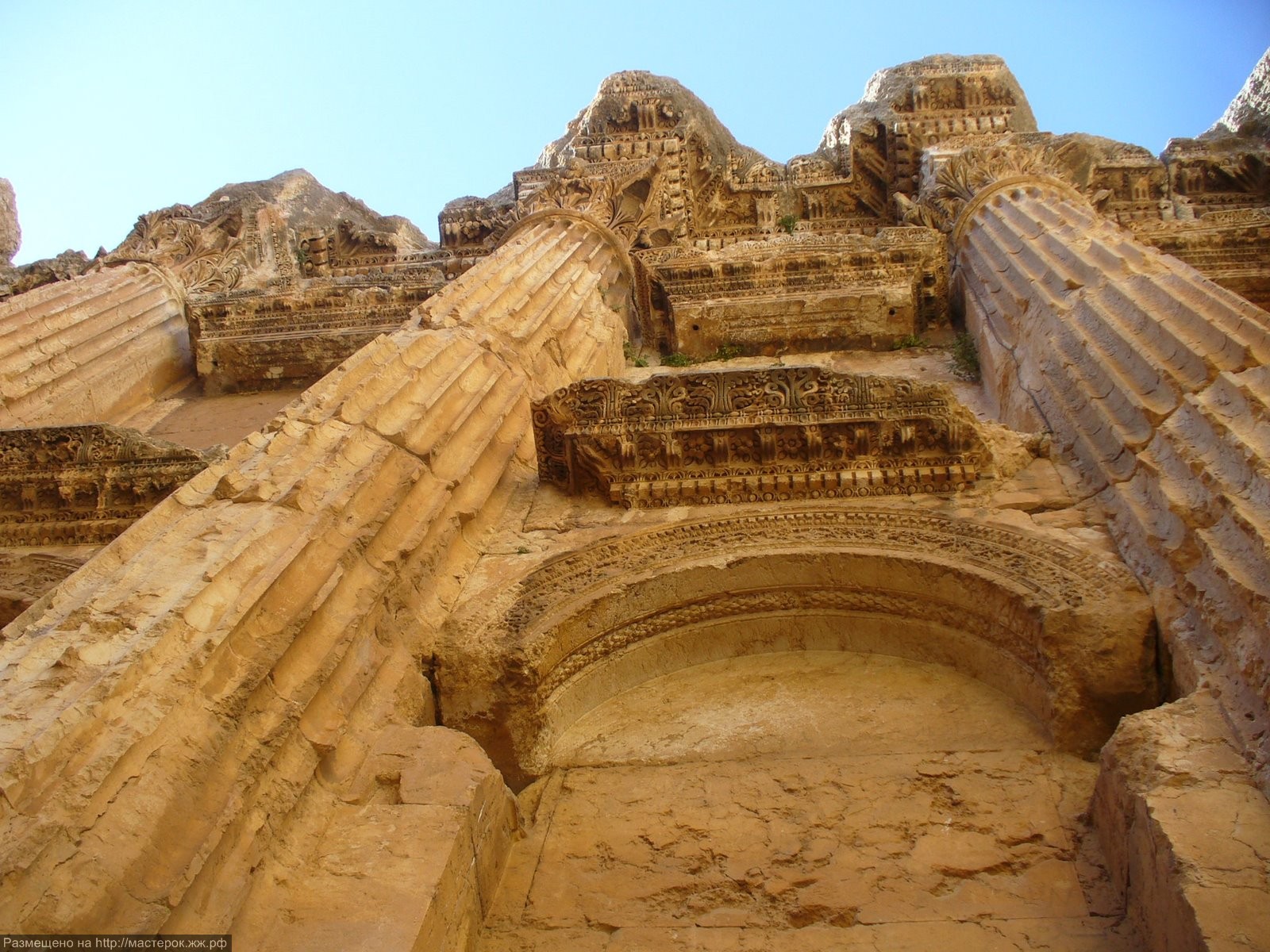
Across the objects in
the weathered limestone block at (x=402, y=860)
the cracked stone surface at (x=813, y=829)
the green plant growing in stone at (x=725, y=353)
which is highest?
the green plant growing in stone at (x=725, y=353)

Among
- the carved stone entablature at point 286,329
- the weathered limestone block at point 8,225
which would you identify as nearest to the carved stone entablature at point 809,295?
the carved stone entablature at point 286,329

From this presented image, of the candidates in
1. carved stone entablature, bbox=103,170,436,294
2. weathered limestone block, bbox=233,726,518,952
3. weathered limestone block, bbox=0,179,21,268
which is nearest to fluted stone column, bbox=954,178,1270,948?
weathered limestone block, bbox=233,726,518,952

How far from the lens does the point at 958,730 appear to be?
496cm

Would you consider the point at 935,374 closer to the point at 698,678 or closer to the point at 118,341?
the point at 698,678

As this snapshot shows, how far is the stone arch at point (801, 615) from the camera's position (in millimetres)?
4703

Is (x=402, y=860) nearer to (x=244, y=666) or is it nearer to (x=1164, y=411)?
(x=244, y=666)

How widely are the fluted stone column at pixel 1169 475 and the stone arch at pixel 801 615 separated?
1.12 feet

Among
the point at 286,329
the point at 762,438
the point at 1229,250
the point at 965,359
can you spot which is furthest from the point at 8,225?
the point at 1229,250

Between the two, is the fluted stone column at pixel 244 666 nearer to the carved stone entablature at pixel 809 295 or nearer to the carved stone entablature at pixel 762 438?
the carved stone entablature at pixel 762 438

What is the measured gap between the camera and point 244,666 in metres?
3.81

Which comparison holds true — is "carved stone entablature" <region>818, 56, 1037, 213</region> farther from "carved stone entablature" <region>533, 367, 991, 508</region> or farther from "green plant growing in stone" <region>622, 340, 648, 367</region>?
"carved stone entablature" <region>533, 367, 991, 508</region>

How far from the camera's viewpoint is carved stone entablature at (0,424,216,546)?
7250 mm

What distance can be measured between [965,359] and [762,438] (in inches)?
157

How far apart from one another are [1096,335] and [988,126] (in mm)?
10038
